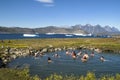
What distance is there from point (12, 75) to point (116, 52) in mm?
84190

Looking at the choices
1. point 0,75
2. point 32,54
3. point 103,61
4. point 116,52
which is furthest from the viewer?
point 116,52

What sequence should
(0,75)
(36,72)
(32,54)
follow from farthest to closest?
(32,54) < (36,72) < (0,75)

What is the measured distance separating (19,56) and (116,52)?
4781cm

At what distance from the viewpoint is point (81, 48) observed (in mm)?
146000

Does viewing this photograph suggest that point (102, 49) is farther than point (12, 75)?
Yes

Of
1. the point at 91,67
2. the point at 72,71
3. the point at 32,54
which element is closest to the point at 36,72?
the point at 72,71

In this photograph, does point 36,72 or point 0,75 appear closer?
point 0,75

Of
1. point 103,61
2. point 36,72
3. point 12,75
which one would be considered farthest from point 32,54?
point 12,75

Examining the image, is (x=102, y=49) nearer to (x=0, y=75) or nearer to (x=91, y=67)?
(x=91, y=67)

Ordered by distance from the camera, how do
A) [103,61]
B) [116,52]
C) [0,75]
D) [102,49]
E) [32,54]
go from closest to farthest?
[0,75]
[103,61]
[32,54]
[116,52]
[102,49]

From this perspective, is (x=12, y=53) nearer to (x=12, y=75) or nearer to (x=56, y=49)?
(x=56, y=49)

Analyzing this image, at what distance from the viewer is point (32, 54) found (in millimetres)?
117062

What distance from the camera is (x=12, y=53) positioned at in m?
110

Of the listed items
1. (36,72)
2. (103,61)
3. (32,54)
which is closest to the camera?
(36,72)
